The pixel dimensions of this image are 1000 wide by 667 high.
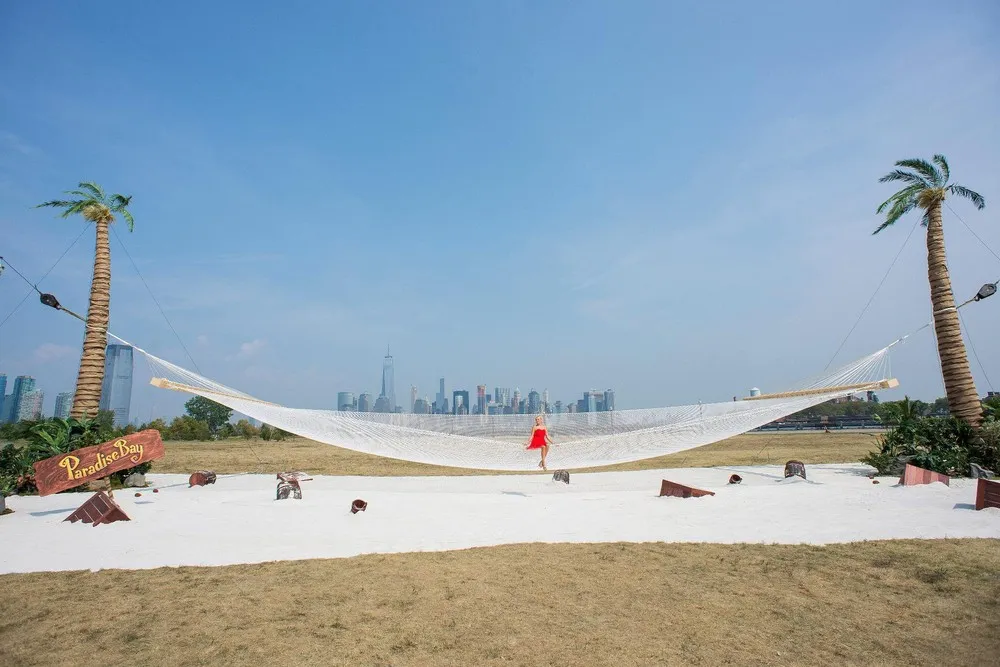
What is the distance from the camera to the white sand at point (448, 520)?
4242mm

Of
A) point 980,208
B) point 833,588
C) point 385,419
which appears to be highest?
point 980,208

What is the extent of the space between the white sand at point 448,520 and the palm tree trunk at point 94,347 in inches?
97.4

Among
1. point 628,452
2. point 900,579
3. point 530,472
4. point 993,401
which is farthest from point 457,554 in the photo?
point 993,401

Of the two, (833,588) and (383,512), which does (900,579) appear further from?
(383,512)

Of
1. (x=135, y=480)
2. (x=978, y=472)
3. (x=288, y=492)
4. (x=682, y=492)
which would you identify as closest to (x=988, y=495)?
(x=682, y=492)

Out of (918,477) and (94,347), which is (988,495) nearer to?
(918,477)

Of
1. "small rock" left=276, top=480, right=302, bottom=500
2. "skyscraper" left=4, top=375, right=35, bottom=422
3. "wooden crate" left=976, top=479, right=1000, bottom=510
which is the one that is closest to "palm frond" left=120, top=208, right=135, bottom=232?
"small rock" left=276, top=480, right=302, bottom=500

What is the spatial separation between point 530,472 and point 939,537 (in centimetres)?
743

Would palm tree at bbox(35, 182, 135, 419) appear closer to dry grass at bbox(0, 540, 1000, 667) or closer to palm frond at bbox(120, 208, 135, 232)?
palm frond at bbox(120, 208, 135, 232)

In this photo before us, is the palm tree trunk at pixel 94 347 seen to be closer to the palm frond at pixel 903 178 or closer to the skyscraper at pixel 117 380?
the skyscraper at pixel 117 380

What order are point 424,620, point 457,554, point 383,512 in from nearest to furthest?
point 424,620 < point 457,554 < point 383,512

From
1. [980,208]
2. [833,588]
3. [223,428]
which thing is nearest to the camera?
[833,588]

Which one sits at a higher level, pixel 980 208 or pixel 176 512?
pixel 980 208

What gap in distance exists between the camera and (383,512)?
578 cm
